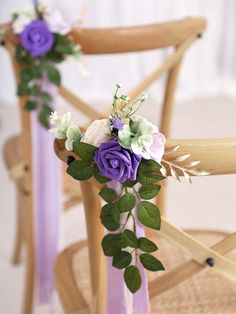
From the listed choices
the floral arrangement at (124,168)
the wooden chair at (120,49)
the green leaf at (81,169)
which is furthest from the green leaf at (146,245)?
the wooden chair at (120,49)

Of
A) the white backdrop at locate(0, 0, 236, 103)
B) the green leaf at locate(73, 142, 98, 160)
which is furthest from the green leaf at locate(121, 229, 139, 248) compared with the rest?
the white backdrop at locate(0, 0, 236, 103)

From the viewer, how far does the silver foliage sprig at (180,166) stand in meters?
0.57

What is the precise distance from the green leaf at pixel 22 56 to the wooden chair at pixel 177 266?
41cm

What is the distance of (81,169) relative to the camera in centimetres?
59

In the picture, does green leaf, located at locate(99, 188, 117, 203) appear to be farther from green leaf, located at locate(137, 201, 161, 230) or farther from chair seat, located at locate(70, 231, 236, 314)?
chair seat, located at locate(70, 231, 236, 314)

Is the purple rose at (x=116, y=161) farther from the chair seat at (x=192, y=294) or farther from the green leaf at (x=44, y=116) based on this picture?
the green leaf at (x=44, y=116)

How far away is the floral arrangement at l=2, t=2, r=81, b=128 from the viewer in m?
1.13

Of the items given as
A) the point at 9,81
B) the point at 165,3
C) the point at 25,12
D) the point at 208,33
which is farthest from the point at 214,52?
the point at 25,12

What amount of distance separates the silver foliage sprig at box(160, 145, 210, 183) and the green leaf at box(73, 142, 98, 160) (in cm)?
8

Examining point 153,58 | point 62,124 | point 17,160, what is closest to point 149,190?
point 62,124

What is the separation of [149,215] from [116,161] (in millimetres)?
88

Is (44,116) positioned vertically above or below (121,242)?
above

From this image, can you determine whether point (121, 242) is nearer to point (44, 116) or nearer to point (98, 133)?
point (98, 133)

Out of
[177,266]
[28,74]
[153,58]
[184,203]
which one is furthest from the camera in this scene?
[153,58]
